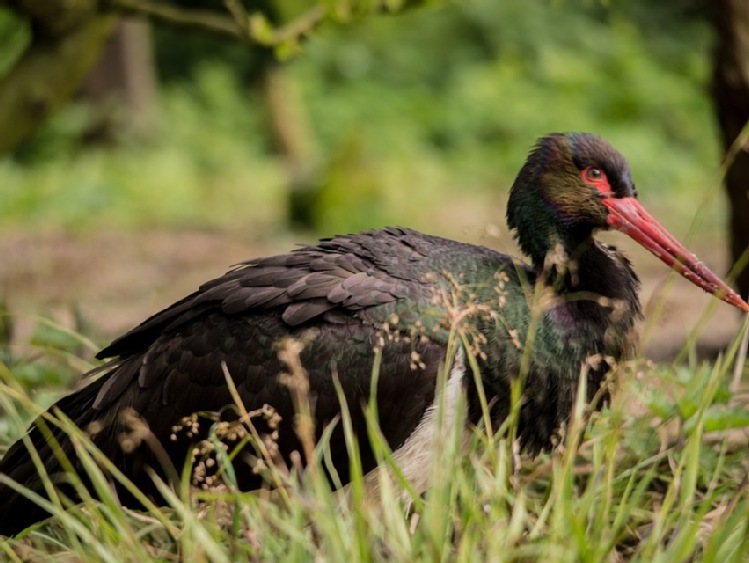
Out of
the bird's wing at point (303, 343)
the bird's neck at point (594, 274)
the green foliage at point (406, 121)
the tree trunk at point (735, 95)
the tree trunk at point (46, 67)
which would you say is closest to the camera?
the bird's wing at point (303, 343)

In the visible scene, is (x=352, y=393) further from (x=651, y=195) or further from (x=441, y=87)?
(x=441, y=87)

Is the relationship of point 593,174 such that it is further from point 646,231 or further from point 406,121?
point 406,121

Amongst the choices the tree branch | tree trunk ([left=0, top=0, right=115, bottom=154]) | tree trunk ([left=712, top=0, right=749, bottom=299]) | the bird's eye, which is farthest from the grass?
the tree branch

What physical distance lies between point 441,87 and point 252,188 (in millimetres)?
5341

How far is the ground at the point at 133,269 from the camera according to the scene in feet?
23.6

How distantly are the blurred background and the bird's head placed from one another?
55 cm

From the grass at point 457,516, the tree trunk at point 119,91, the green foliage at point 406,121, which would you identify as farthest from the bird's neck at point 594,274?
the tree trunk at point 119,91

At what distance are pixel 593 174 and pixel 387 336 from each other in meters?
0.79

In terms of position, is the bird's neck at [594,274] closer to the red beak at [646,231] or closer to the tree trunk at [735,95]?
the red beak at [646,231]

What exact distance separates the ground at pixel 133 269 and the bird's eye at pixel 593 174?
276 cm

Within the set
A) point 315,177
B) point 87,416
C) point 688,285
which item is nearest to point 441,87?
point 315,177

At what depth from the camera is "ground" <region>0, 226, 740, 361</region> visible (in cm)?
720

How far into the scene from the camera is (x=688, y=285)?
793cm

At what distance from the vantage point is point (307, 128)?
1488cm
